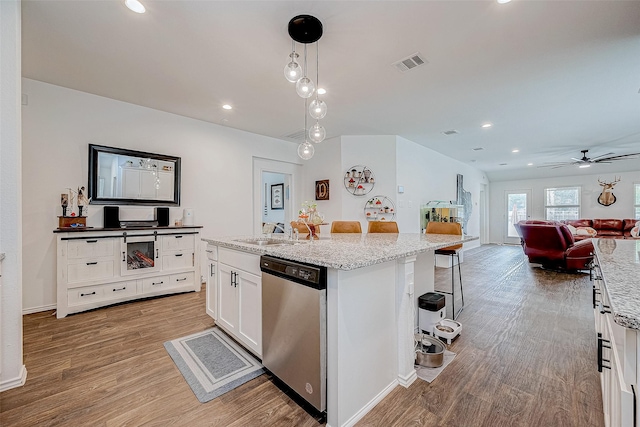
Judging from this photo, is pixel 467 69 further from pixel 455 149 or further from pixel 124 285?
pixel 124 285

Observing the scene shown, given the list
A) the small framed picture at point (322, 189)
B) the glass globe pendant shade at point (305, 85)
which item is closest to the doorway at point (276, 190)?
the small framed picture at point (322, 189)

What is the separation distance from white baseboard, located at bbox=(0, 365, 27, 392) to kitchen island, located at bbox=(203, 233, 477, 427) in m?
1.53

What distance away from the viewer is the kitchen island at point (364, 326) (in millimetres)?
1373

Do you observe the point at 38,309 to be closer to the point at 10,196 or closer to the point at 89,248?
the point at 89,248

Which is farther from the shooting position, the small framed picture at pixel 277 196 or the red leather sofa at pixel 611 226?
the small framed picture at pixel 277 196

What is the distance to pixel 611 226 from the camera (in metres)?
7.39

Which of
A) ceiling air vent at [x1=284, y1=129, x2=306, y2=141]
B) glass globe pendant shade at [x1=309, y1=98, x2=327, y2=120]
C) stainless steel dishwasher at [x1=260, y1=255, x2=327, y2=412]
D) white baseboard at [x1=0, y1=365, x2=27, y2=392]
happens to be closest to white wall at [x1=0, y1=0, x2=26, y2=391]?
white baseboard at [x1=0, y1=365, x2=27, y2=392]

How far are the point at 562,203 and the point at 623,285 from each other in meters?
10.5

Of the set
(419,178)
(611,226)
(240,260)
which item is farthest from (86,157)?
(611,226)

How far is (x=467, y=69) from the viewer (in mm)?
2711

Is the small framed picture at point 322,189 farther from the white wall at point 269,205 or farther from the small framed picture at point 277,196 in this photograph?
the white wall at point 269,205

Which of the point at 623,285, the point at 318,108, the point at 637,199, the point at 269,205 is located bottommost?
the point at 623,285

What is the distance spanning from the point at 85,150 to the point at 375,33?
368 centimetres

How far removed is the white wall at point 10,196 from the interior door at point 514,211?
11769 mm
